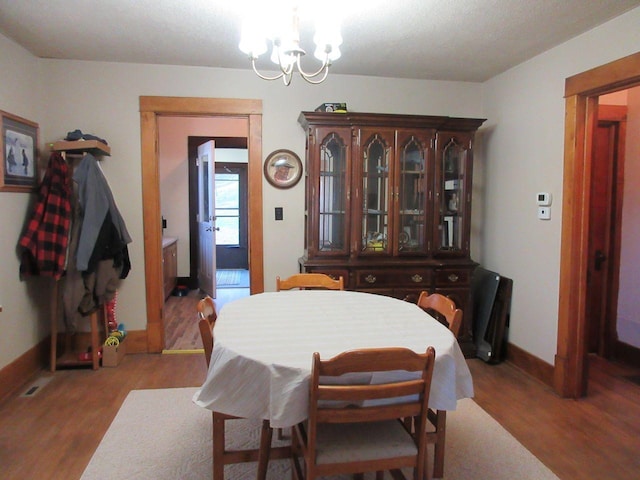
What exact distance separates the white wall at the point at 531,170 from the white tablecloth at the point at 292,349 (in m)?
1.46

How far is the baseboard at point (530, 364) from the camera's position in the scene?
10.0ft

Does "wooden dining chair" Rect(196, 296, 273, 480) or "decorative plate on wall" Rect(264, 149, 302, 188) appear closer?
"wooden dining chair" Rect(196, 296, 273, 480)

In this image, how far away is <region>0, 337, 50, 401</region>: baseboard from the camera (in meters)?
2.76

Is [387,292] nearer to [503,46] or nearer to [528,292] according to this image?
[528,292]

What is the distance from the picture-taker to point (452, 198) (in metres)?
3.62

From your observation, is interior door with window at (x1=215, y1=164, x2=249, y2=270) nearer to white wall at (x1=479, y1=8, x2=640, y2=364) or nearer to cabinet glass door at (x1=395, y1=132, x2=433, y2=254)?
cabinet glass door at (x1=395, y1=132, x2=433, y2=254)

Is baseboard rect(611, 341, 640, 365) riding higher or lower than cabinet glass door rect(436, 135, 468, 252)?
lower

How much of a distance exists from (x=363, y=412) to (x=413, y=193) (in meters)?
2.38

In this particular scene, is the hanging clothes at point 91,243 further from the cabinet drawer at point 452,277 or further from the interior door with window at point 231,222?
the interior door with window at point 231,222

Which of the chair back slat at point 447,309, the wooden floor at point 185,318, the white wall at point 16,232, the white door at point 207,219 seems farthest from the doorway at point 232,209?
the chair back slat at point 447,309

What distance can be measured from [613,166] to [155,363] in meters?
3.99

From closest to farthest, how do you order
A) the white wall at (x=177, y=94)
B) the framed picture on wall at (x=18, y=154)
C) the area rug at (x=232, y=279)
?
the framed picture on wall at (x=18, y=154) → the white wall at (x=177, y=94) → the area rug at (x=232, y=279)

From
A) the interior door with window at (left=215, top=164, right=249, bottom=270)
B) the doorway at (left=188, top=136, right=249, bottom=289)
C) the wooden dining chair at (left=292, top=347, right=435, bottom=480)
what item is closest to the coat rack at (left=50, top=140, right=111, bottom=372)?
the wooden dining chair at (left=292, top=347, right=435, bottom=480)

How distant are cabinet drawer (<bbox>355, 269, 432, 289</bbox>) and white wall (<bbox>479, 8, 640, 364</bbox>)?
2.35 feet
